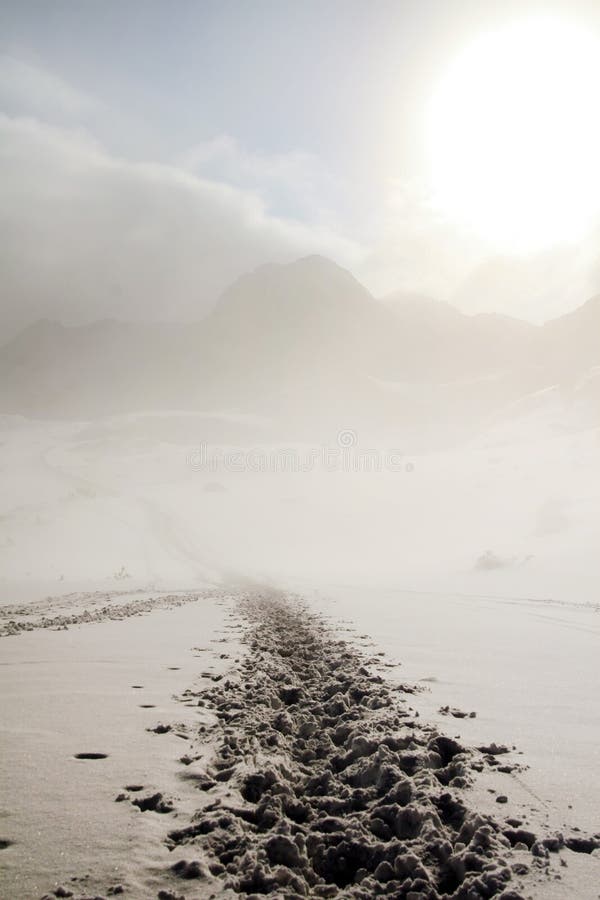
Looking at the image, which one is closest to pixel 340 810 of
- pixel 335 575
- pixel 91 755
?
pixel 91 755

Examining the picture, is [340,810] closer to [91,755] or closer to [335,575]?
[91,755]

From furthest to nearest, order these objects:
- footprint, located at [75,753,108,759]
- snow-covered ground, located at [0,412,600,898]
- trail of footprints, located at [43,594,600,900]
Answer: snow-covered ground, located at [0,412,600,898] < footprint, located at [75,753,108,759] < trail of footprints, located at [43,594,600,900]

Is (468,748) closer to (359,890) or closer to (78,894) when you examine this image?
(359,890)

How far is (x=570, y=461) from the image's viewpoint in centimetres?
5872

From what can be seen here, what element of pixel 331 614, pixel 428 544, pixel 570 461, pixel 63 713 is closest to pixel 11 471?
pixel 428 544

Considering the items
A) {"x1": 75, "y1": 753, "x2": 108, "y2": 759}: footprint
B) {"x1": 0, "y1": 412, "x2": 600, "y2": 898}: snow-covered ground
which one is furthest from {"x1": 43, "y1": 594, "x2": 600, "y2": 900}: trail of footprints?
{"x1": 75, "y1": 753, "x2": 108, "y2": 759}: footprint

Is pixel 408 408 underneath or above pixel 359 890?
above

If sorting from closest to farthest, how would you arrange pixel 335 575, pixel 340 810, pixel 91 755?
pixel 340 810
pixel 91 755
pixel 335 575

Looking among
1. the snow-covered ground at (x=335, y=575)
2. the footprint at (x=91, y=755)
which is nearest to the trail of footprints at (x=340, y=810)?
the snow-covered ground at (x=335, y=575)

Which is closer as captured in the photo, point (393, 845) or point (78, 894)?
point (78, 894)

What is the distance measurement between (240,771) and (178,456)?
341 feet

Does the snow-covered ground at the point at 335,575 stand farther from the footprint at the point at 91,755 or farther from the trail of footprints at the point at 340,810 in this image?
the trail of footprints at the point at 340,810

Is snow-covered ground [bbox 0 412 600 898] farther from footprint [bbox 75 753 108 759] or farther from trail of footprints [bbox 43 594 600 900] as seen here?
trail of footprints [bbox 43 594 600 900]

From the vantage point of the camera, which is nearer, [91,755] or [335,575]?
[91,755]
